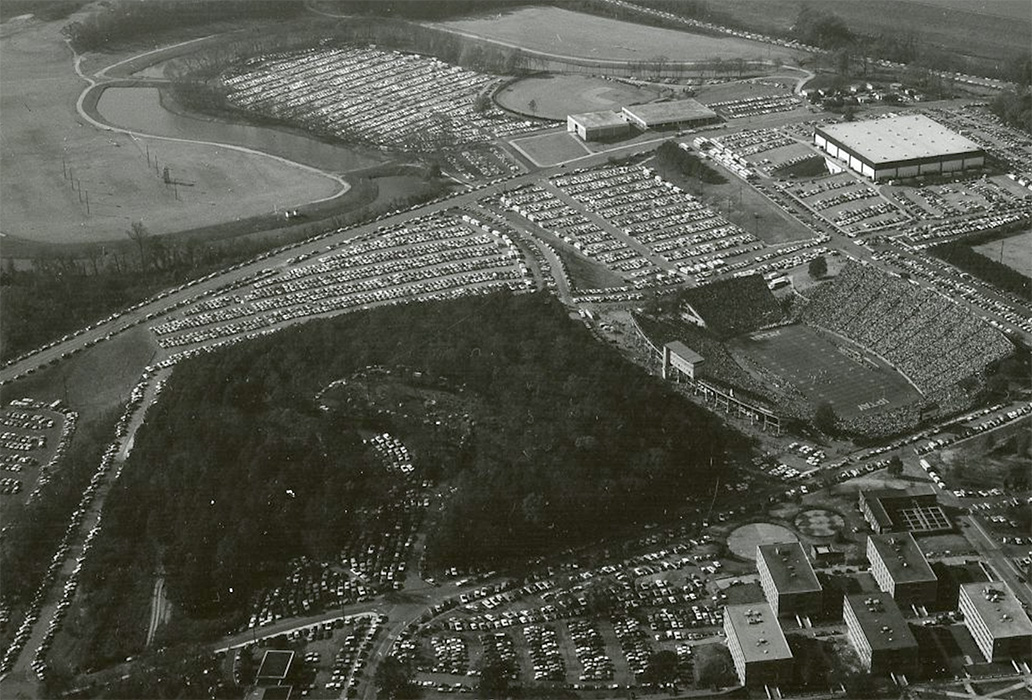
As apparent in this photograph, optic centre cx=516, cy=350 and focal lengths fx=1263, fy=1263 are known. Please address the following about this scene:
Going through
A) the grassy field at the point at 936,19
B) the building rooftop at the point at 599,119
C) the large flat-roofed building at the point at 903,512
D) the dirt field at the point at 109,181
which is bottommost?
the dirt field at the point at 109,181

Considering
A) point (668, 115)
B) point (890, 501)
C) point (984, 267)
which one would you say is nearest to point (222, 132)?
point (668, 115)

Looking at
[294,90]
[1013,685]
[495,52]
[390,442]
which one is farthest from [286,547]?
[495,52]

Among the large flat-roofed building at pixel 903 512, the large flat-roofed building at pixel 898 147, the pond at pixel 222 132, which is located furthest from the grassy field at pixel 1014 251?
the pond at pixel 222 132

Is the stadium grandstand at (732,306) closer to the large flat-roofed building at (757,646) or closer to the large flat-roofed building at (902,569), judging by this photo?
the large flat-roofed building at (902,569)

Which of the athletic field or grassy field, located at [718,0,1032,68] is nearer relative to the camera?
the athletic field

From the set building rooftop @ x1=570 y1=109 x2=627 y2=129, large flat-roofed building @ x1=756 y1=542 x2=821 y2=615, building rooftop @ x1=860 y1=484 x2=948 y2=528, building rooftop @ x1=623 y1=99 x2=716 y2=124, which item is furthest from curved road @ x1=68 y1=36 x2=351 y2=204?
large flat-roofed building @ x1=756 y1=542 x2=821 y2=615

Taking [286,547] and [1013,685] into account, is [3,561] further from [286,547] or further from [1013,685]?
[1013,685]

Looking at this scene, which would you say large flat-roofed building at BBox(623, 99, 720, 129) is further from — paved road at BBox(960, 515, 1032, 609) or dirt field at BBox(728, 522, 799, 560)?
paved road at BBox(960, 515, 1032, 609)
